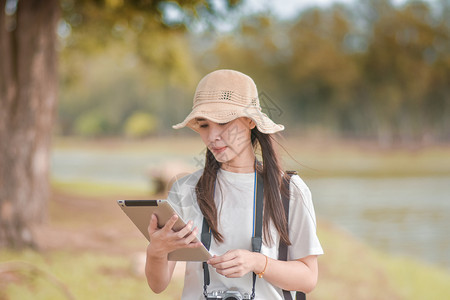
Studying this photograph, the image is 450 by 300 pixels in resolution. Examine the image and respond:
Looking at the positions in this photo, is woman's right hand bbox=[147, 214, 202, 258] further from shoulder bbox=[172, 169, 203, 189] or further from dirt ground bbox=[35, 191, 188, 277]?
dirt ground bbox=[35, 191, 188, 277]

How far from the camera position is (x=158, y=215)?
1.26 metres

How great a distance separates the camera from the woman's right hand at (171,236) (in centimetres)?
125

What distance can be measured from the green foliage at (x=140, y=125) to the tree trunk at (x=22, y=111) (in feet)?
71.4

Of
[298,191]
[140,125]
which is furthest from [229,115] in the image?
[140,125]

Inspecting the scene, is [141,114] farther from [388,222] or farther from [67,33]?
[388,222]

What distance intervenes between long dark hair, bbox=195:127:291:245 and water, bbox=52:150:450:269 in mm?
292

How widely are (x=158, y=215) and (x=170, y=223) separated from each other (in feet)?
0.13

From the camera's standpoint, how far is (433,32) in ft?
74.0

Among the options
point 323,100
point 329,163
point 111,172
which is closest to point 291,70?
point 323,100

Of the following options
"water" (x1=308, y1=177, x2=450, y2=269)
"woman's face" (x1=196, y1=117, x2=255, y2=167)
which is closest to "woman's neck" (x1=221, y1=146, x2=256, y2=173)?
"woman's face" (x1=196, y1=117, x2=255, y2=167)

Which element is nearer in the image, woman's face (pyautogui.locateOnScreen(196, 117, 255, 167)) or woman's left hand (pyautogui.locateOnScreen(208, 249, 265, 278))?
woman's left hand (pyautogui.locateOnScreen(208, 249, 265, 278))

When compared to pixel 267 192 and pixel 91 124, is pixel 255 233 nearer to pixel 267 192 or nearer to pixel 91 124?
pixel 267 192

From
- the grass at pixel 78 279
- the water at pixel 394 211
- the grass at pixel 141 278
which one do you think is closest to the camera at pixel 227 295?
the grass at pixel 141 278

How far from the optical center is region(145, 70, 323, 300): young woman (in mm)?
1417
